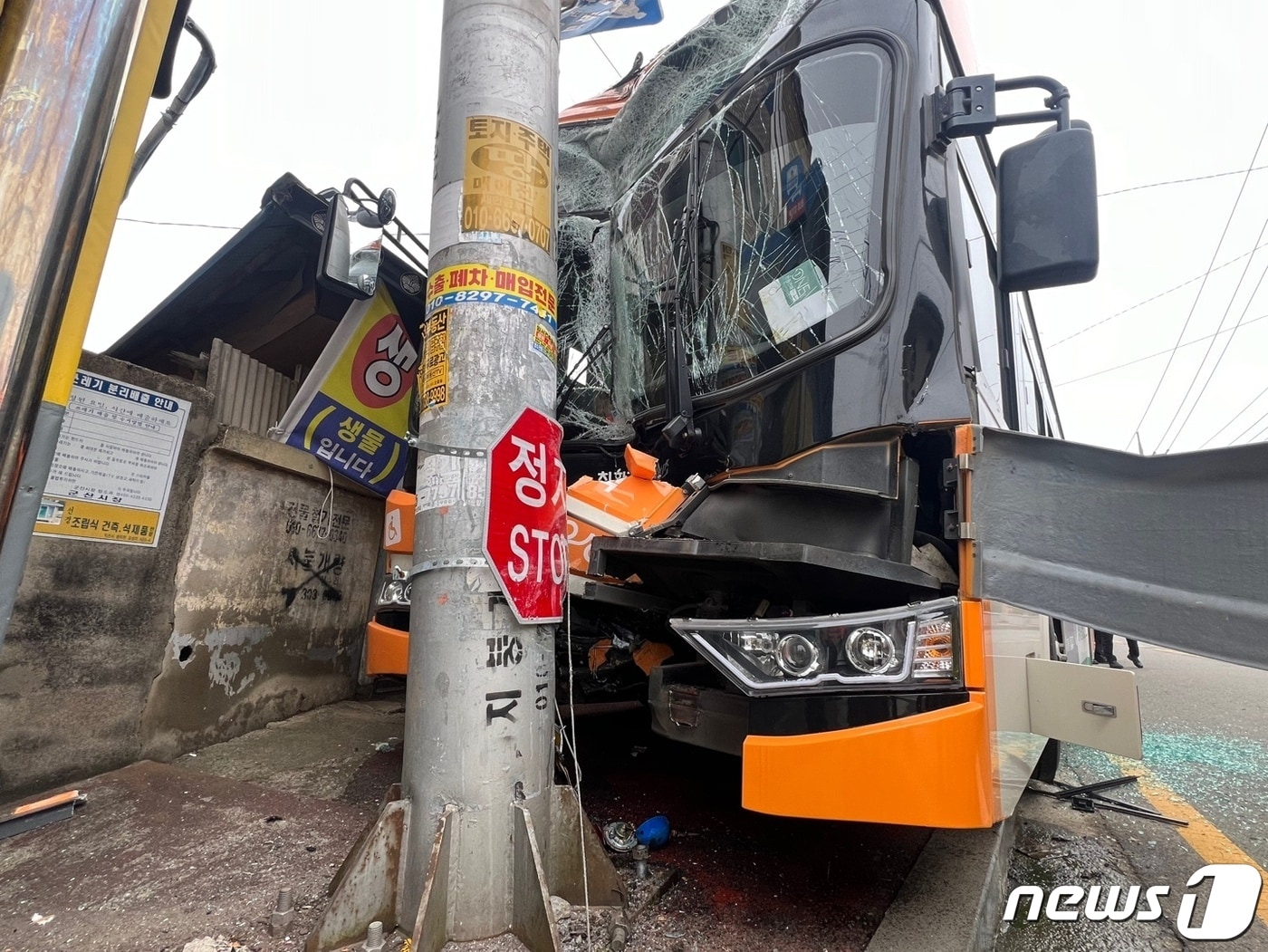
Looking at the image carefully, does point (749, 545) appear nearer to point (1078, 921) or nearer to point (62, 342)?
point (62, 342)

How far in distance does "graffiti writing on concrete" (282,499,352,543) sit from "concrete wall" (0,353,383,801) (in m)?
0.01

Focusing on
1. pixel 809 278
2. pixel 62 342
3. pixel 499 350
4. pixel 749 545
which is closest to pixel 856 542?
pixel 749 545

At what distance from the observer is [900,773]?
1.54m

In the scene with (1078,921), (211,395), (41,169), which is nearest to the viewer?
(41,169)

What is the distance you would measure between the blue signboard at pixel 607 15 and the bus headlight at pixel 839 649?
685 cm

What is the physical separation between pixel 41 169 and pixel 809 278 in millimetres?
1994

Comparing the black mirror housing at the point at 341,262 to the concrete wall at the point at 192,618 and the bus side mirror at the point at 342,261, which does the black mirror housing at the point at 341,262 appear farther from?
the concrete wall at the point at 192,618

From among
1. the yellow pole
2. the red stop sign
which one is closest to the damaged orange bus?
the red stop sign

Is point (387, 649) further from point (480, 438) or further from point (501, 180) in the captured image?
point (501, 180)

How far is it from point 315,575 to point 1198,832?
5.46 m

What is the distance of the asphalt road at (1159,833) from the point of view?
83.8 inches

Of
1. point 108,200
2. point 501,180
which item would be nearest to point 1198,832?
point 501,180

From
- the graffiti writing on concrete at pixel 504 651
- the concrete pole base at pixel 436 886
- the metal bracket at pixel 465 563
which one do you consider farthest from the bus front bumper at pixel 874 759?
the metal bracket at pixel 465 563

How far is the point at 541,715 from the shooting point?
1.85 metres
